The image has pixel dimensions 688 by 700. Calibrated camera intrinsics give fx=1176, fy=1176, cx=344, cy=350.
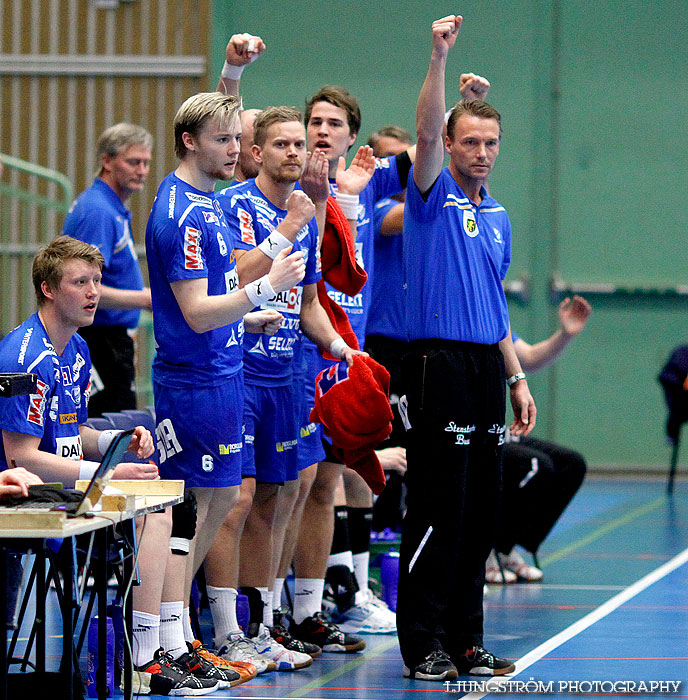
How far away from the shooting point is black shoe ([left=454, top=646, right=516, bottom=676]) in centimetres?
451

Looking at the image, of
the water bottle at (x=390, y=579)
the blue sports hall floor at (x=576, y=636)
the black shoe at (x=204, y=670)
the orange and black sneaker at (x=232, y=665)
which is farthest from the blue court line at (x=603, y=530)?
the black shoe at (x=204, y=670)

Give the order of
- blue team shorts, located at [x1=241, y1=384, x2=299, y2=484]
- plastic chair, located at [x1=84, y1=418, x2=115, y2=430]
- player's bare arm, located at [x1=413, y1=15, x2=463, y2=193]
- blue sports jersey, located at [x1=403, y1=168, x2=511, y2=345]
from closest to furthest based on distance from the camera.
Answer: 1. player's bare arm, located at [x1=413, y1=15, x2=463, y2=193]
2. blue sports jersey, located at [x1=403, y1=168, x2=511, y2=345]
3. blue team shorts, located at [x1=241, y1=384, x2=299, y2=484]
4. plastic chair, located at [x1=84, y1=418, x2=115, y2=430]

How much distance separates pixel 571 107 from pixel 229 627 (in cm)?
933

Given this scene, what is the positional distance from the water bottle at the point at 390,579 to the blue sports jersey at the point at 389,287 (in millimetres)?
1204

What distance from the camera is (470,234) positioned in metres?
4.67

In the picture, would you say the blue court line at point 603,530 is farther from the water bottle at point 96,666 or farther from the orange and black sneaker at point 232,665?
the water bottle at point 96,666

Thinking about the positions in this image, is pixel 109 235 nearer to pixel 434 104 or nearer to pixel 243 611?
pixel 243 611

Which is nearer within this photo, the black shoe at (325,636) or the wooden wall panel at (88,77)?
the black shoe at (325,636)

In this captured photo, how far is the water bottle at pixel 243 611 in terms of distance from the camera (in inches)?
190

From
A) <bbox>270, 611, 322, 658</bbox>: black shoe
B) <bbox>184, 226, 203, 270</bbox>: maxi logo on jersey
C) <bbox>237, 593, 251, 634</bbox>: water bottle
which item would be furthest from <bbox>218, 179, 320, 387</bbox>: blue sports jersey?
<bbox>270, 611, 322, 658</bbox>: black shoe

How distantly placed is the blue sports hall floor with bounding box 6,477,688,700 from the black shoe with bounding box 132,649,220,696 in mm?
78

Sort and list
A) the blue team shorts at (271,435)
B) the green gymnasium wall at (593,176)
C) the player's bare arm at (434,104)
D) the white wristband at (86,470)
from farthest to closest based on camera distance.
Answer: the green gymnasium wall at (593,176) < the blue team shorts at (271,435) < the player's bare arm at (434,104) < the white wristband at (86,470)

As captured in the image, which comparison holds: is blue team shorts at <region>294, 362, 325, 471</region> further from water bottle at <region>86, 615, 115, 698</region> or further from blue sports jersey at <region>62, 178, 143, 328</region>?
blue sports jersey at <region>62, 178, 143, 328</region>

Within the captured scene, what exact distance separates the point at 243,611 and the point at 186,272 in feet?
4.95
